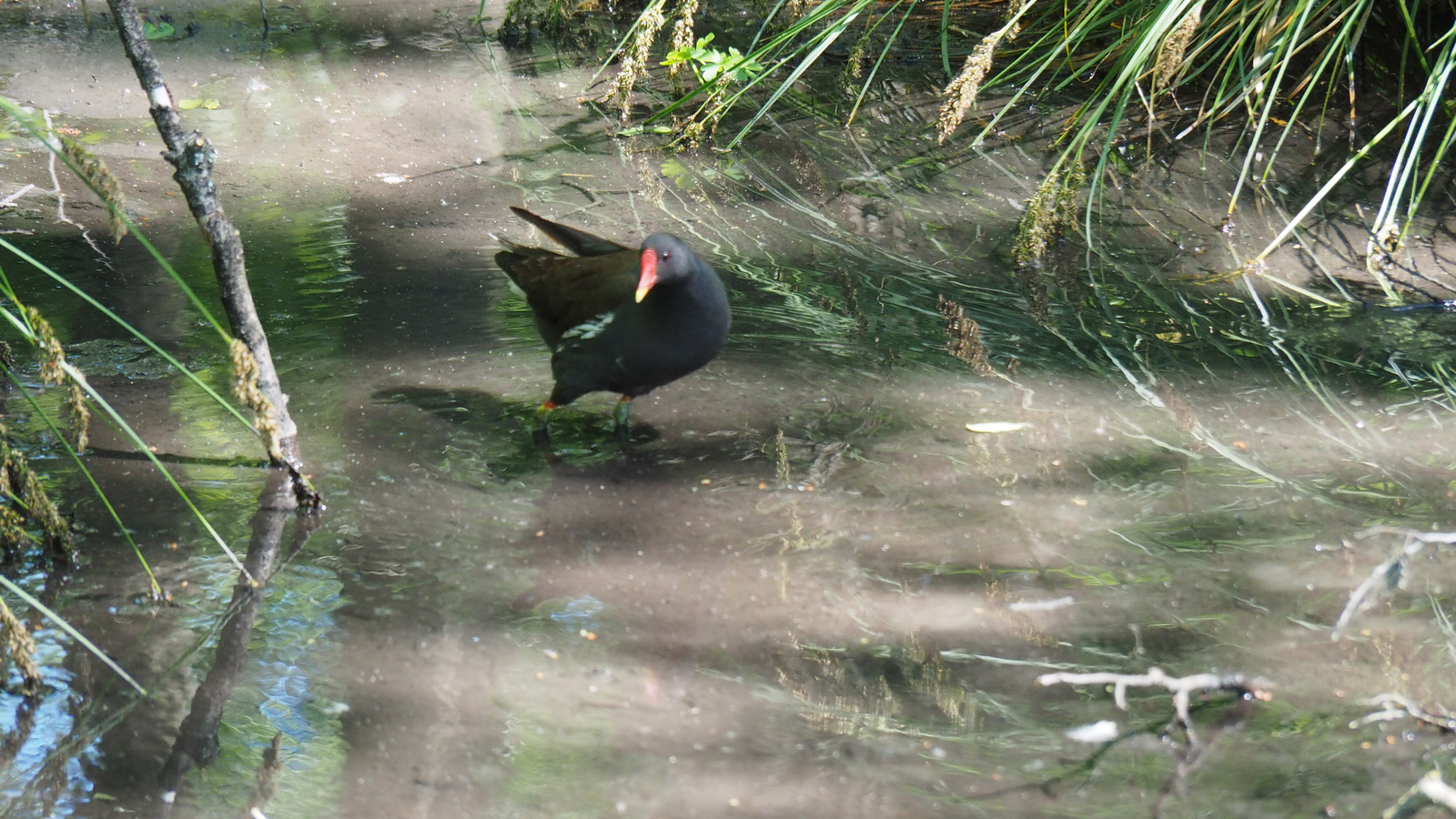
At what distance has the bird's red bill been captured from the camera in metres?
3.53

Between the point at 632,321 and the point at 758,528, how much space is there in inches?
29.5

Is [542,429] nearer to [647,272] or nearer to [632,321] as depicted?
[632,321]

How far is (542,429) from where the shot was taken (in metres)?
3.94

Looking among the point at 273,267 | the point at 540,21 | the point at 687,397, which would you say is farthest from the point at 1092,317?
the point at 540,21

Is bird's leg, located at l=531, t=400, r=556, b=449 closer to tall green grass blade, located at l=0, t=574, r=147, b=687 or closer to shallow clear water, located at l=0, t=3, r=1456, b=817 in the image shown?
shallow clear water, located at l=0, t=3, r=1456, b=817

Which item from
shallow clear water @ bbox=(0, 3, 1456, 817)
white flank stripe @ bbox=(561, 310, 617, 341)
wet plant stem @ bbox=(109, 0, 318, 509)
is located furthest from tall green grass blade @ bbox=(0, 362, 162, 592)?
white flank stripe @ bbox=(561, 310, 617, 341)

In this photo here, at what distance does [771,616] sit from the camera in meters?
3.06

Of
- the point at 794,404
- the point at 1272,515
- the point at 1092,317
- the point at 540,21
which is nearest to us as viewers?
the point at 1272,515

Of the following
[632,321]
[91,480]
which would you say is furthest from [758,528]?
[91,480]

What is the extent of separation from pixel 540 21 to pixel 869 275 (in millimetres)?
3929

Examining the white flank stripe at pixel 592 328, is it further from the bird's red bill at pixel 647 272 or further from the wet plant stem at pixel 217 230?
the wet plant stem at pixel 217 230

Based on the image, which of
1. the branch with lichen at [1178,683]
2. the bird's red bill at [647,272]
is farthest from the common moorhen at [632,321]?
the branch with lichen at [1178,683]

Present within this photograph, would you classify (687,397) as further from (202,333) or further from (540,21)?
(540,21)

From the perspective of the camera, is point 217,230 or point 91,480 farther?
point 217,230
